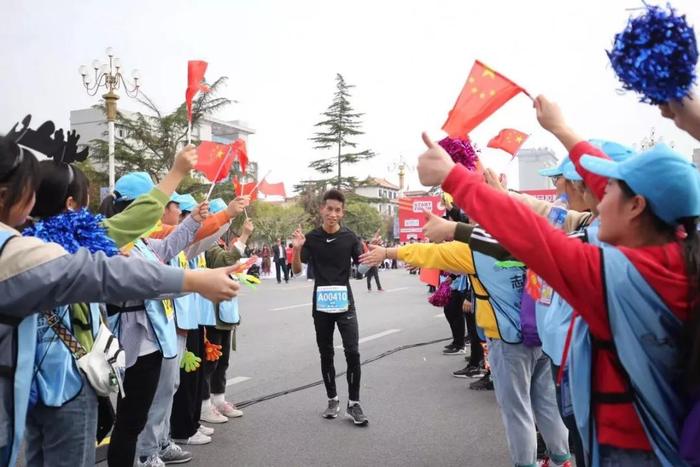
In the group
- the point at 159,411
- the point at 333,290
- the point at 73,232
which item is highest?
the point at 73,232

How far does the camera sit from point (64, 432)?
90.9 inches

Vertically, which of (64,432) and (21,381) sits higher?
(21,381)

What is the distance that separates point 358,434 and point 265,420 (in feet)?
3.17

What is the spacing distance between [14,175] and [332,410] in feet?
13.4

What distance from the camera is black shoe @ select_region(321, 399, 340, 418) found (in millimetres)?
5469

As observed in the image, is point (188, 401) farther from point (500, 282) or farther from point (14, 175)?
point (14, 175)

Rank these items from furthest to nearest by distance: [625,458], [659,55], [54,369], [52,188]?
[52,188] < [54,369] < [625,458] < [659,55]

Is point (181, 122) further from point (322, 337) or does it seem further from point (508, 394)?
point (508, 394)

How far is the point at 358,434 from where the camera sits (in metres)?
5.04

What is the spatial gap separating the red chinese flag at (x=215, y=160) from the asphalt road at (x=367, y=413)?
2.39 metres

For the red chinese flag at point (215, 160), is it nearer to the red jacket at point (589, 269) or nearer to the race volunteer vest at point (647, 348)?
the red jacket at point (589, 269)

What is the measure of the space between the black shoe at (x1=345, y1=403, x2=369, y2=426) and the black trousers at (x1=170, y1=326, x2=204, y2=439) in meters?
1.38

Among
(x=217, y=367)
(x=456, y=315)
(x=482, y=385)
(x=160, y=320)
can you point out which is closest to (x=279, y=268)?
(x=456, y=315)

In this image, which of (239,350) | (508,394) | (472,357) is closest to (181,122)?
(239,350)
